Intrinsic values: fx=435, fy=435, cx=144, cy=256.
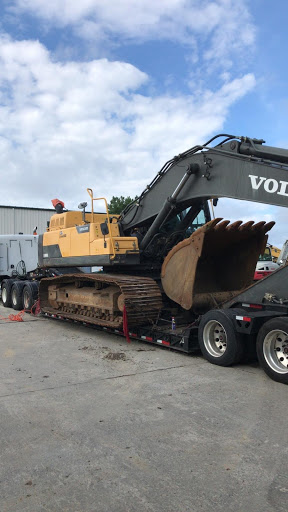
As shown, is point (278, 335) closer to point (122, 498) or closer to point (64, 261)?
point (122, 498)

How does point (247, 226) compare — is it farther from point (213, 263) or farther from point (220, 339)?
point (220, 339)

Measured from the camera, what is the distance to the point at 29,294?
13.7 meters

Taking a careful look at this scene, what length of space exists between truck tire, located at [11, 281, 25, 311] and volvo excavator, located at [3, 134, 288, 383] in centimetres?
407

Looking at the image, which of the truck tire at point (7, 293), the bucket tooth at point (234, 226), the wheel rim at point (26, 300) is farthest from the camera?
the truck tire at point (7, 293)

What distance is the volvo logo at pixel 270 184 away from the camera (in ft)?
20.1

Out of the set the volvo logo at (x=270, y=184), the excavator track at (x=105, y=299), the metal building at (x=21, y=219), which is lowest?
the excavator track at (x=105, y=299)

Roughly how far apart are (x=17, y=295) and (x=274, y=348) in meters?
10.5

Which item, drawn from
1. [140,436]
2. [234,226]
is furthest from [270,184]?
[140,436]

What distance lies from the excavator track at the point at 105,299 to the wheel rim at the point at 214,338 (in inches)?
60.6

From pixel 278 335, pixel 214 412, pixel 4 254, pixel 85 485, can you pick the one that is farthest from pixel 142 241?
pixel 4 254

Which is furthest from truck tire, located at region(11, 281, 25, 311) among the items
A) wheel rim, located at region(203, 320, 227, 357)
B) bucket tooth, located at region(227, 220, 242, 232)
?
wheel rim, located at region(203, 320, 227, 357)

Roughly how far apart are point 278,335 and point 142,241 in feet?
13.5

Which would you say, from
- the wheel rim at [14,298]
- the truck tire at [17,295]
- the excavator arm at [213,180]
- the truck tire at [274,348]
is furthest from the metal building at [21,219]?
the truck tire at [274,348]

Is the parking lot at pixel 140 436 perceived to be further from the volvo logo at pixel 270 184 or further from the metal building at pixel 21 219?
the metal building at pixel 21 219
